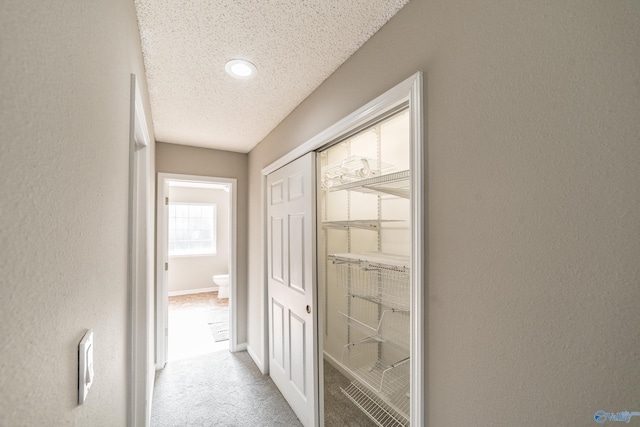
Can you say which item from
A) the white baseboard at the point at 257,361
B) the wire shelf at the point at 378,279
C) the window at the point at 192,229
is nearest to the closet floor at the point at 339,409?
the white baseboard at the point at 257,361

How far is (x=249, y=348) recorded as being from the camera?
10.2 feet

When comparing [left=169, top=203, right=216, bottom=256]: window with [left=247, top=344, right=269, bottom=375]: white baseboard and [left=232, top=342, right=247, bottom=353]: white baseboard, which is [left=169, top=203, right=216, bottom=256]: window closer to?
[left=232, top=342, right=247, bottom=353]: white baseboard

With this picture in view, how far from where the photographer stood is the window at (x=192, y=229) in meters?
5.63

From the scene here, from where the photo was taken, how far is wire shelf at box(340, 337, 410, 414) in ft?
6.20

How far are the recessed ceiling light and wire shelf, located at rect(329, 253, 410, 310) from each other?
1.35m

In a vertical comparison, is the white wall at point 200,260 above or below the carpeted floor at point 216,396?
above

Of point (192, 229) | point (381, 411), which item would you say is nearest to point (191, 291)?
point (192, 229)

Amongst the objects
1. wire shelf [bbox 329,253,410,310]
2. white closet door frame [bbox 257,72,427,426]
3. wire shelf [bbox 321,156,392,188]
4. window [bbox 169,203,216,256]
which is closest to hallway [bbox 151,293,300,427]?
wire shelf [bbox 329,253,410,310]

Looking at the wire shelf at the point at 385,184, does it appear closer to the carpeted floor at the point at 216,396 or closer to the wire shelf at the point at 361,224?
the wire shelf at the point at 361,224

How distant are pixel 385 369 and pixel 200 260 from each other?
4.98 meters

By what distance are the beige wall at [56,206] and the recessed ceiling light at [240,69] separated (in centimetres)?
79

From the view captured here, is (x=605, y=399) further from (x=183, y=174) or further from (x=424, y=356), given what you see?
(x=183, y=174)

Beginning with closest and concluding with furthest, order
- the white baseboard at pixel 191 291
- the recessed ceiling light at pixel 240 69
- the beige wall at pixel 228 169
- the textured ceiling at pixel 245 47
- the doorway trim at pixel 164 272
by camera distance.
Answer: the textured ceiling at pixel 245 47, the recessed ceiling light at pixel 240 69, the doorway trim at pixel 164 272, the beige wall at pixel 228 169, the white baseboard at pixel 191 291

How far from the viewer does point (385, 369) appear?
1.87 m
